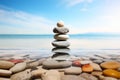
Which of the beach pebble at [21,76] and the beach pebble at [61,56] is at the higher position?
the beach pebble at [61,56]

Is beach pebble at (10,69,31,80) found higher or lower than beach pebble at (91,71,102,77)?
higher

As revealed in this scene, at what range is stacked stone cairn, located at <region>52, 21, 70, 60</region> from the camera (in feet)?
11.4

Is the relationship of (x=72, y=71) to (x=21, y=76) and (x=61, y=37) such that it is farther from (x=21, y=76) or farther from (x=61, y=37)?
(x=21, y=76)

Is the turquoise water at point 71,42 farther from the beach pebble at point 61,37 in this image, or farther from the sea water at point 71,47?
the beach pebble at point 61,37

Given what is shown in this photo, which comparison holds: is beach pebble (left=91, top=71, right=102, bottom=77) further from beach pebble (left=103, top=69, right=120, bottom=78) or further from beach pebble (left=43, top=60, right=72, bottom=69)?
beach pebble (left=43, top=60, right=72, bottom=69)

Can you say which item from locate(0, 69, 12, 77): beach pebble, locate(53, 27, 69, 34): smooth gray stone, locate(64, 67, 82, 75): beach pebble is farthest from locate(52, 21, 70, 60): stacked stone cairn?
locate(0, 69, 12, 77): beach pebble

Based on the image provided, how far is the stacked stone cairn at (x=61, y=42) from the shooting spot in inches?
137

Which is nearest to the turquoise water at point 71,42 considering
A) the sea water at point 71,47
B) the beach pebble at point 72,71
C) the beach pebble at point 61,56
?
the sea water at point 71,47

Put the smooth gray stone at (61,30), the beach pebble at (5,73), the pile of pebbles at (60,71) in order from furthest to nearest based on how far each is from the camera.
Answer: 1. the smooth gray stone at (61,30)
2. the beach pebble at (5,73)
3. the pile of pebbles at (60,71)

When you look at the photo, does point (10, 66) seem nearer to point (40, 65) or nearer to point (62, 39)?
point (40, 65)

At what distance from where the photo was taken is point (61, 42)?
350 cm

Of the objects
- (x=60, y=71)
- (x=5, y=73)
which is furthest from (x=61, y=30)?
(x=5, y=73)

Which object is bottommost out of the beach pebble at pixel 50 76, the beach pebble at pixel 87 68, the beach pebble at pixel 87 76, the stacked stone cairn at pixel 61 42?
the beach pebble at pixel 87 76

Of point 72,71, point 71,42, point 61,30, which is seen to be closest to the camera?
point 72,71
